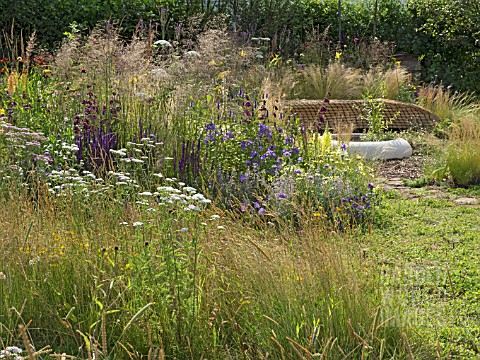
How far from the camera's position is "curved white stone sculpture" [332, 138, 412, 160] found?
27.8 ft

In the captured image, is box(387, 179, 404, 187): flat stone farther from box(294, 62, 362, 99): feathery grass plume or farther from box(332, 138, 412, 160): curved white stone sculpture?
box(294, 62, 362, 99): feathery grass plume

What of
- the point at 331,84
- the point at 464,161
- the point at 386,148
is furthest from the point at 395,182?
the point at 331,84

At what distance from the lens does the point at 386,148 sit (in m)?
8.68

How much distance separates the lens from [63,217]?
4.04 metres

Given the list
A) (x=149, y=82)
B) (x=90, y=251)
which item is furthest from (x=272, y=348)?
(x=149, y=82)

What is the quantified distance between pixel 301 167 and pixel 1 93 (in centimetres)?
354

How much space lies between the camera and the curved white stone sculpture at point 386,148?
334 inches

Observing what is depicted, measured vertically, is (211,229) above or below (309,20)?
below

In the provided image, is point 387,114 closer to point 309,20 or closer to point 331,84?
point 331,84

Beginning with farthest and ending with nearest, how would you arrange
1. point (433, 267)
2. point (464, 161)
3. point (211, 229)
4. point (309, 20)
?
point (309, 20), point (464, 161), point (433, 267), point (211, 229)

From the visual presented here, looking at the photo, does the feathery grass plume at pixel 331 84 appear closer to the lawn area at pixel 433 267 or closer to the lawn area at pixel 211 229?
the lawn area at pixel 211 229

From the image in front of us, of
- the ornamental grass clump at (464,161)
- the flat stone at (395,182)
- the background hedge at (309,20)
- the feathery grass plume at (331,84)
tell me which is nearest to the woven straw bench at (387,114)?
the feathery grass plume at (331,84)

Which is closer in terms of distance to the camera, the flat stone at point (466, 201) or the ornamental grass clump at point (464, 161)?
the flat stone at point (466, 201)

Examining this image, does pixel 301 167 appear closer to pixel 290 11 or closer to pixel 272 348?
pixel 272 348
